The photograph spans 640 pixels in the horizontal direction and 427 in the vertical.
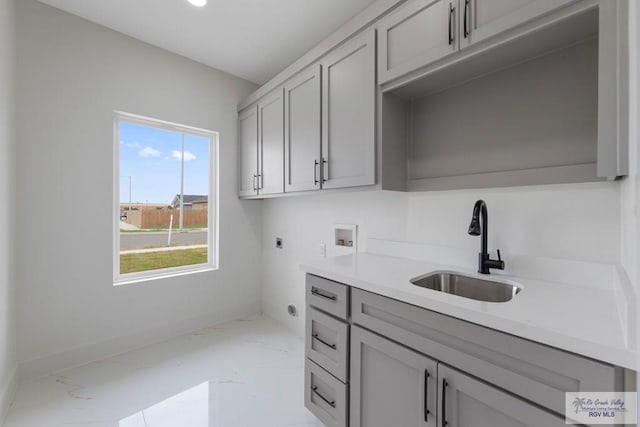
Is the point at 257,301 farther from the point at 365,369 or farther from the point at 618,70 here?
the point at 618,70

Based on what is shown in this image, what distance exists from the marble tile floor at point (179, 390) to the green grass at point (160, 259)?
69 centimetres

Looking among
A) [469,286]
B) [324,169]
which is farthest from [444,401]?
[324,169]

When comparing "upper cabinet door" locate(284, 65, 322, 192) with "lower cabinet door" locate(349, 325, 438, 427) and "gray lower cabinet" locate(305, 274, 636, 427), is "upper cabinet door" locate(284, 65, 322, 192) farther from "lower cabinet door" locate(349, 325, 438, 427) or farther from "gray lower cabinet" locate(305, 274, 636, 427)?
"lower cabinet door" locate(349, 325, 438, 427)

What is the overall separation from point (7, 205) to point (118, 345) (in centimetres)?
128

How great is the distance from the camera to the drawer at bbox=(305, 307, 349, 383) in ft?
4.54

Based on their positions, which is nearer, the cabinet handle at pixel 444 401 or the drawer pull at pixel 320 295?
the cabinet handle at pixel 444 401

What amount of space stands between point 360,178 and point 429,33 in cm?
77

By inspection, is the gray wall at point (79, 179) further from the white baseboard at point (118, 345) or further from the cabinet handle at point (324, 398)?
the cabinet handle at point (324, 398)

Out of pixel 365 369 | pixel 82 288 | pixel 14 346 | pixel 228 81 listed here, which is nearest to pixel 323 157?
pixel 365 369

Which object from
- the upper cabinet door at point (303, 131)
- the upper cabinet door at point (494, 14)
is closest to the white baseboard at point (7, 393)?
the upper cabinet door at point (303, 131)

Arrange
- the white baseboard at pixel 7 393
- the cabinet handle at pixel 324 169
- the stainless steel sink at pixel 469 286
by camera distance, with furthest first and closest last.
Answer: the cabinet handle at pixel 324 169 → the white baseboard at pixel 7 393 → the stainless steel sink at pixel 469 286

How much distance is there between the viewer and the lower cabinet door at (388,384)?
41.0 inches

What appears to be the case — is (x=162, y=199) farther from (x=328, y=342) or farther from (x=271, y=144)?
(x=328, y=342)

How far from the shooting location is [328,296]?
148 centimetres
